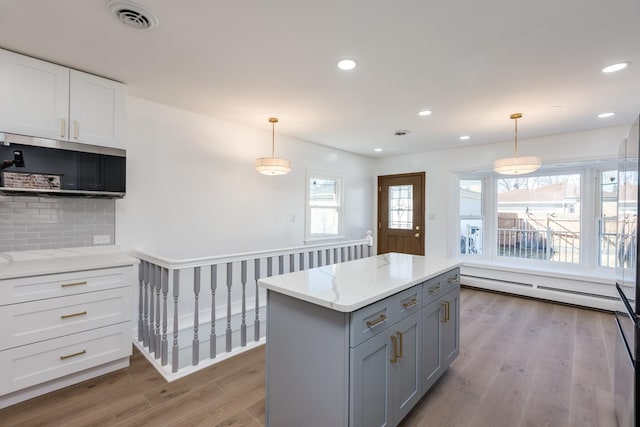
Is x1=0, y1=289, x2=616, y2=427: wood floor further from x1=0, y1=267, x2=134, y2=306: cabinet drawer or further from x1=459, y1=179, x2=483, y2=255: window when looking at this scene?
x1=459, y1=179, x2=483, y2=255: window

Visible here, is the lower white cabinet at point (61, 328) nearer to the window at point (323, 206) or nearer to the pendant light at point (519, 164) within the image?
the window at point (323, 206)

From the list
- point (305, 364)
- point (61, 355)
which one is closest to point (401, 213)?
point (305, 364)

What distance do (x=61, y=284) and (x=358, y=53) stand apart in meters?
2.71

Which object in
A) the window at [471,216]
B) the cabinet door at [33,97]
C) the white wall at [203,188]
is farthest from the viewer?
the window at [471,216]

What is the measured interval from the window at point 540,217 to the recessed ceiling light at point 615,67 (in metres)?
2.78

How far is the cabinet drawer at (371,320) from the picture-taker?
1.37 meters

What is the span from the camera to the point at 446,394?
7.07 feet

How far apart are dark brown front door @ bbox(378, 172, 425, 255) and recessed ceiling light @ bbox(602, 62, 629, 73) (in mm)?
3271

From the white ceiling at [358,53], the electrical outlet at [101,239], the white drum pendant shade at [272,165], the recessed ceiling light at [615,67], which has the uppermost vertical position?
→ the white ceiling at [358,53]

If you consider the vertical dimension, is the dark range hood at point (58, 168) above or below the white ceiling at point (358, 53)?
below

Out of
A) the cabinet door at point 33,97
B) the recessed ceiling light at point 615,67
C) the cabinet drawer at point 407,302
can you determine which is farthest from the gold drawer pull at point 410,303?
the cabinet door at point 33,97

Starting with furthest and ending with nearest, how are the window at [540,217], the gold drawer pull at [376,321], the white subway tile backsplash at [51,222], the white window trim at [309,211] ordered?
1. the white window trim at [309,211]
2. the window at [540,217]
3. the white subway tile backsplash at [51,222]
4. the gold drawer pull at [376,321]

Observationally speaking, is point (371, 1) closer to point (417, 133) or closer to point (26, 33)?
point (26, 33)

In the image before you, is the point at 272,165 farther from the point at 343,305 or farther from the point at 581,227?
the point at 581,227
